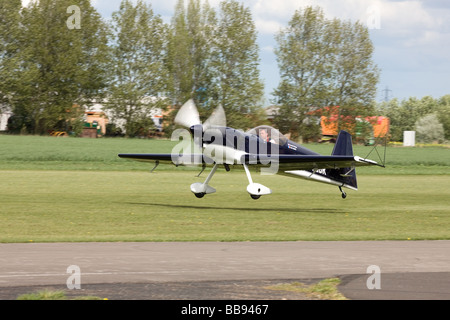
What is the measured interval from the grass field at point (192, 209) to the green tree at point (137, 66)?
42672 millimetres

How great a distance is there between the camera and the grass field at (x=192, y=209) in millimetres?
14047

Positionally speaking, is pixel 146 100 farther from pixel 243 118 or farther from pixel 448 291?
pixel 448 291

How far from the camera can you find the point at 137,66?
81.6 meters

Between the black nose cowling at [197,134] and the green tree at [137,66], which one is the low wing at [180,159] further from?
the green tree at [137,66]

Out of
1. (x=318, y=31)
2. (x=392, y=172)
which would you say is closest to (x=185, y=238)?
(x=392, y=172)

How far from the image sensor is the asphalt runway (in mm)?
8109

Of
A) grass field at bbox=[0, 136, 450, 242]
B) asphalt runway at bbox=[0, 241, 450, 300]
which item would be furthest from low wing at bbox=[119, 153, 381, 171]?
asphalt runway at bbox=[0, 241, 450, 300]

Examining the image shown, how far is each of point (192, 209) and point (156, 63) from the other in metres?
63.0

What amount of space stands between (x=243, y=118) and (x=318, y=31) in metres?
19.2

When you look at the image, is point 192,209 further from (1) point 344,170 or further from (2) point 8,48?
(2) point 8,48

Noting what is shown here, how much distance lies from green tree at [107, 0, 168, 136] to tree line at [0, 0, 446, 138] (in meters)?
0.13

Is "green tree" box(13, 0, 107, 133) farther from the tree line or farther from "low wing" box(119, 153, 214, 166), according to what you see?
"low wing" box(119, 153, 214, 166)
